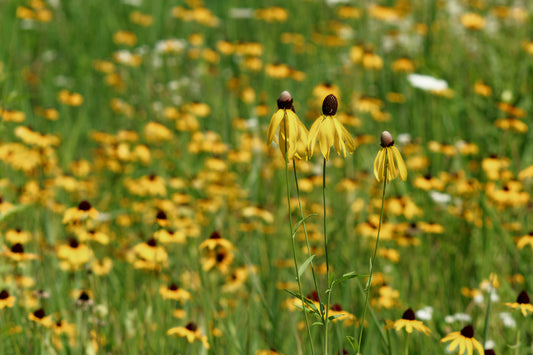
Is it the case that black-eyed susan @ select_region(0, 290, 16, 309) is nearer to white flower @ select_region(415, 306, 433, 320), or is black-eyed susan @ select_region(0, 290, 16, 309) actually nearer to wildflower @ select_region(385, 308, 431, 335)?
wildflower @ select_region(385, 308, 431, 335)

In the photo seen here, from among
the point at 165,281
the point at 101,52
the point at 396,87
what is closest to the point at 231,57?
the point at 101,52

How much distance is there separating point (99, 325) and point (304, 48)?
14.2 ft

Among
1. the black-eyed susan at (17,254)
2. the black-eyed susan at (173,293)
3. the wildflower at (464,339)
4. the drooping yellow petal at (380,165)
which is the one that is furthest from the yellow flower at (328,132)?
the black-eyed susan at (17,254)

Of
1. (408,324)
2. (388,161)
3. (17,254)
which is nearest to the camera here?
(388,161)

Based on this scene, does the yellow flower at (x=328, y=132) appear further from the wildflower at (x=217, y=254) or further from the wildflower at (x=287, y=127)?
the wildflower at (x=217, y=254)

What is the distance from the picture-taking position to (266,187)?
4.02 metres

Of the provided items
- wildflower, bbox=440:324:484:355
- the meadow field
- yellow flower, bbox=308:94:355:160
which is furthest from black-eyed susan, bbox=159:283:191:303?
yellow flower, bbox=308:94:355:160

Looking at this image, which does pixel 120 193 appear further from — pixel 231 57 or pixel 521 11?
pixel 521 11

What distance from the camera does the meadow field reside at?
221cm

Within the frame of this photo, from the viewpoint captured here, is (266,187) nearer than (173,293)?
No

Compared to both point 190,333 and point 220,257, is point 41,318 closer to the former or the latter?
point 190,333

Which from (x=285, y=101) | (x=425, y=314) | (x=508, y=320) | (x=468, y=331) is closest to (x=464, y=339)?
(x=468, y=331)

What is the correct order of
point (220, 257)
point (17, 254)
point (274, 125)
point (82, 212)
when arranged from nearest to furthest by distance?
1. point (274, 125)
2. point (17, 254)
3. point (82, 212)
4. point (220, 257)

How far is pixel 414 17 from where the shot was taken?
6.70 meters
